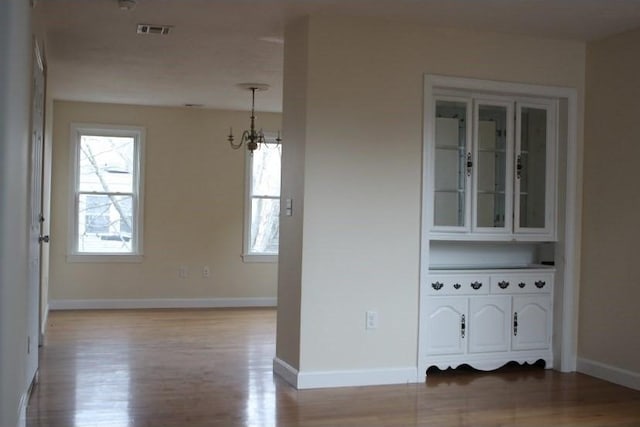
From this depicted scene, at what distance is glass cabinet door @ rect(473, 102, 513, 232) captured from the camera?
5.25m

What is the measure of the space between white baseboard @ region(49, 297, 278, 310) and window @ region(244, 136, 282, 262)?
0.55 meters

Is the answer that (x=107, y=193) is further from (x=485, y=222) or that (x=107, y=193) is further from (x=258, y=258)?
(x=485, y=222)

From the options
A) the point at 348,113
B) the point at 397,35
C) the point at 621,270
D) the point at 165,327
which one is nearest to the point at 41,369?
the point at 165,327

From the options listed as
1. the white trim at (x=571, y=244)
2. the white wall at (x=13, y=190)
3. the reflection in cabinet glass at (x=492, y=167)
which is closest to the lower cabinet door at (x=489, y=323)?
the white trim at (x=571, y=244)

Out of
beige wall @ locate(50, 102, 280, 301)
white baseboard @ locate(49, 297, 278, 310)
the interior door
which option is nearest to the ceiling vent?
the interior door

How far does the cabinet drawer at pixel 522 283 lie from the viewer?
5.28m

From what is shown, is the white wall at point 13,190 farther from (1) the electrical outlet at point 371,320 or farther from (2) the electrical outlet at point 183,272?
(2) the electrical outlet at point 183,272

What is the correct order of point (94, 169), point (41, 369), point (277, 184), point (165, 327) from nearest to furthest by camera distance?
point (41, 369) → point (165, 327) → point (94, 169) → point (277, 184)

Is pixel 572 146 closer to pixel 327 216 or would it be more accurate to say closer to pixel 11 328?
pixel 327 216

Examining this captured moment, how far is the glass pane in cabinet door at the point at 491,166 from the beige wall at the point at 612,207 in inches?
25.4

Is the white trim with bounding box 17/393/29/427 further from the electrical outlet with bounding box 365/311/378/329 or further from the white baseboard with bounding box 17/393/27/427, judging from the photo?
the electrical outlet with bounding box 365/311/378/329

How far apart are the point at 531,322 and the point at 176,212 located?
4.88 m

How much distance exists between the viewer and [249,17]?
4.72 metres

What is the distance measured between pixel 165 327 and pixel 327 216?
10.3 feet
